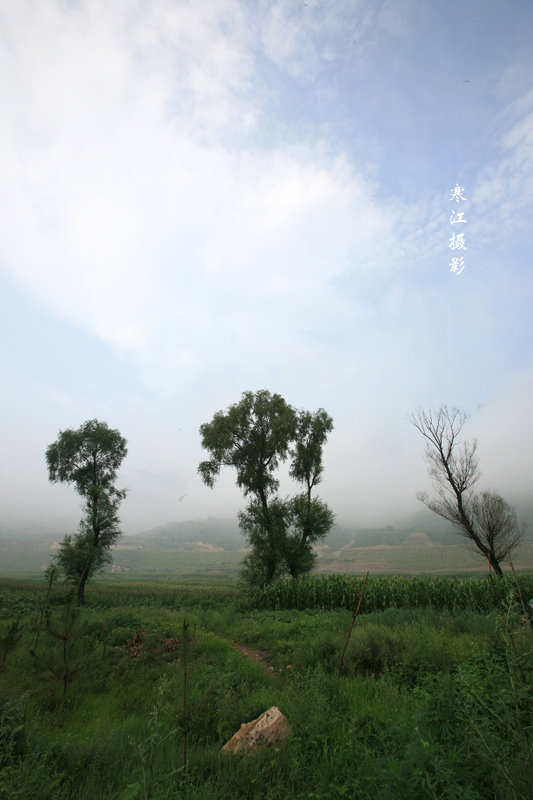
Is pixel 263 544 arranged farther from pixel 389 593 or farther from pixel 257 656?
pixel 257 656

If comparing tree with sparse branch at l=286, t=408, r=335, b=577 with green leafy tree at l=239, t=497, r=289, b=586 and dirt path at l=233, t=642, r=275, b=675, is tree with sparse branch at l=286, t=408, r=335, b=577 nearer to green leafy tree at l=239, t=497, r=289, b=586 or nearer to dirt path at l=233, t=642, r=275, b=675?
green leafy tree at l=239, t=497, r=289, b=586

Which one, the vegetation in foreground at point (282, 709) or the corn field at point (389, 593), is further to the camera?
the corn field at point (389, 593)

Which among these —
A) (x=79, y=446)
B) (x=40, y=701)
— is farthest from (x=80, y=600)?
(x=40, y=701)

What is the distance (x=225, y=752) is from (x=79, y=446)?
2394 centimetres

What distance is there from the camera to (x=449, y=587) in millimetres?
16641

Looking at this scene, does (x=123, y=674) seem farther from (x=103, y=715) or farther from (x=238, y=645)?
(x=238, y=645)

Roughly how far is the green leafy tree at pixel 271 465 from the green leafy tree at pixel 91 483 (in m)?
6.57

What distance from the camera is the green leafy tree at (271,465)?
23.7m

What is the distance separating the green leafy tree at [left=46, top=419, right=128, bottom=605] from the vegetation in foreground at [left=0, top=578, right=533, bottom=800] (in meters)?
13.4

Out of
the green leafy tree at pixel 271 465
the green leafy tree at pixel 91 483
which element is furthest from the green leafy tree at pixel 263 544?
the green leafy tree at pixel 91 483

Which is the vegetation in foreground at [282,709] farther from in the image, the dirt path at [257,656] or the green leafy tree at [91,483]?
the green leafy tree at [91,483]

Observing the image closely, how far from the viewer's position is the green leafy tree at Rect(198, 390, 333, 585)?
23656mm

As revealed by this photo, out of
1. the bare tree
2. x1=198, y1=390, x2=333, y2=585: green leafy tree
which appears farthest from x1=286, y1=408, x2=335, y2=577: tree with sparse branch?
the bare tree

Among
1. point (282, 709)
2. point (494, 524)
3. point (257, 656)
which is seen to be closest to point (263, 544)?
point (257, 656)
